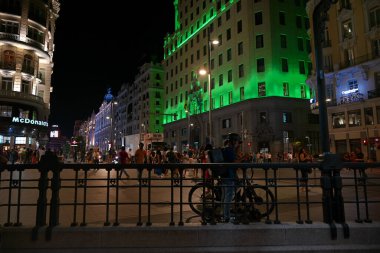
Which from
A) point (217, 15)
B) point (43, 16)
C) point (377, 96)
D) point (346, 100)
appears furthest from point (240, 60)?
point (43, 16)

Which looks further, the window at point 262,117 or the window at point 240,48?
the window at point 240,48

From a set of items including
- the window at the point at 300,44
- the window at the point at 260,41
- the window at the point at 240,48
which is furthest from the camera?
the window at the point at 240,48

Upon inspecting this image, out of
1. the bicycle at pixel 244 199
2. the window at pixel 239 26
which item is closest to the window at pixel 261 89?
the window at pixel 239 26

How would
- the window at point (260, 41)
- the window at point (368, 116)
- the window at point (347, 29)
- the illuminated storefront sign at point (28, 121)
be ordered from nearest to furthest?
the window at point (368, 116)
the window at point (347, 29)
the illuminated storefront sign at point (28, 121)
the window at point (260, 41)

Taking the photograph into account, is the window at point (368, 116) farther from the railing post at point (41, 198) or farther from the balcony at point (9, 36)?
the balcony at point (9, 36)

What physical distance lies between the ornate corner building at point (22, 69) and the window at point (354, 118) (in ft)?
132

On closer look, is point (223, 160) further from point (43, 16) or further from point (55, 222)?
point (43, 16)

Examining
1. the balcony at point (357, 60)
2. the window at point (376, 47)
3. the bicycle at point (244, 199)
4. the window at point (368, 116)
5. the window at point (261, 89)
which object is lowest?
the bicycle at point (244, 199)

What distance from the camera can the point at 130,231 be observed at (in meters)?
4.96

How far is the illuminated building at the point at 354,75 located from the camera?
32562 millimetres

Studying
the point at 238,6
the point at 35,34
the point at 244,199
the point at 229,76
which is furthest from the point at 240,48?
the point at 244,199

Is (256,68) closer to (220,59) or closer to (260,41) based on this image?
(260,41)

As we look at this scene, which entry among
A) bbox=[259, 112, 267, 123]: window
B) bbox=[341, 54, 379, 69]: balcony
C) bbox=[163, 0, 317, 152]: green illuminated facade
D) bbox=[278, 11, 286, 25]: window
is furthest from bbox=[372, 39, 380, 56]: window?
bbox=[259, 112, 267, 123]: window

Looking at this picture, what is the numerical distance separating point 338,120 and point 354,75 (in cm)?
556
